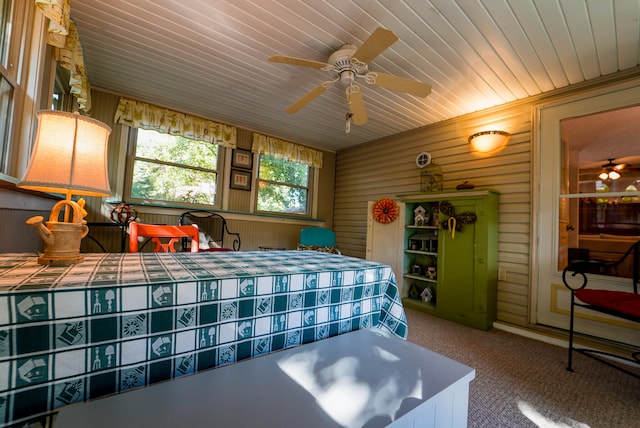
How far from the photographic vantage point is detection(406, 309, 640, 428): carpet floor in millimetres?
1426

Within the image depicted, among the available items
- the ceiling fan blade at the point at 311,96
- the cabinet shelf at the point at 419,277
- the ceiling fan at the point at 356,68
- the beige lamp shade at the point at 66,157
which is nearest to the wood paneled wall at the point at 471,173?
the cabinet shelf at the point at 419,277

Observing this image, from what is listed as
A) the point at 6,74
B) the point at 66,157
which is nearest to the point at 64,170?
the point at 66,157

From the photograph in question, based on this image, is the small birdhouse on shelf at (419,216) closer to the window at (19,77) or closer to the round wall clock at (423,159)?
the round wall clock at (423,159)

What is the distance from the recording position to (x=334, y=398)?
2.21 ft

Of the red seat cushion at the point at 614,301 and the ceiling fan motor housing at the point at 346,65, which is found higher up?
the ceiling fan motor housing at the point at 346,65

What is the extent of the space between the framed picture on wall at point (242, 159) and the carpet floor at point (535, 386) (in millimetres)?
3183

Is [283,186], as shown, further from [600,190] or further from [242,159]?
[600,190]

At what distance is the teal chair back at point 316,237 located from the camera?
4.17 metres

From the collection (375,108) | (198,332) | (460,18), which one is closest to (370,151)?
(375,108)

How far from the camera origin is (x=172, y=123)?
3.43 meters

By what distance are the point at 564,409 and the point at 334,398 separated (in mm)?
1711

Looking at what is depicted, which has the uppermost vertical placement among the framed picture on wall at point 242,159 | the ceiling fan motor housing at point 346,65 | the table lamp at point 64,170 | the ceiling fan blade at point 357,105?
the ceiling fan motor housing at point 346,65

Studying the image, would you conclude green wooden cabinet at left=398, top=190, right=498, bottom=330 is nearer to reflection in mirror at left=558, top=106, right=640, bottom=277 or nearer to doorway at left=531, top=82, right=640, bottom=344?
doorway at left=531, top=82, right=640, bottom=344

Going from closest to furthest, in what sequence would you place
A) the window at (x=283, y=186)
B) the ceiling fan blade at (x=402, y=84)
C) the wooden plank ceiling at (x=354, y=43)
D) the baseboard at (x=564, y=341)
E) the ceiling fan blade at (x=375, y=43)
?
the ceiling fan blade at (x=375, y=43)
the wooden plank ceiling at (x=354, y=43)
the ceiling fan blade at (x=402, y=84)
the baseboard at (x=564, y=341)
the window at (x=283, y=186)
